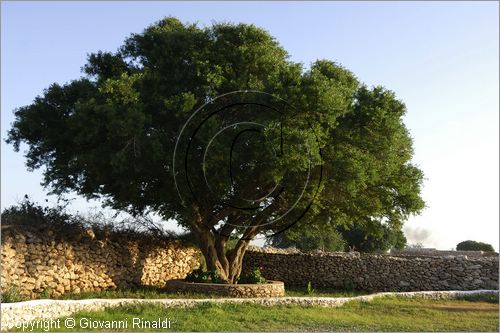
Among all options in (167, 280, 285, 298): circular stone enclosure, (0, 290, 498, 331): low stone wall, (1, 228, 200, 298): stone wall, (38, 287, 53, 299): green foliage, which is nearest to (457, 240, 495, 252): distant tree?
(0, 290, 498, 331): low stone wall

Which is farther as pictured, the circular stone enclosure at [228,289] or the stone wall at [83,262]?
the circular stone enclosure at [228,289]

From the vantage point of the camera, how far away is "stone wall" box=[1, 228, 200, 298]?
695 inches

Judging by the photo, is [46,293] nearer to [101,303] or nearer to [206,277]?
[101,303]

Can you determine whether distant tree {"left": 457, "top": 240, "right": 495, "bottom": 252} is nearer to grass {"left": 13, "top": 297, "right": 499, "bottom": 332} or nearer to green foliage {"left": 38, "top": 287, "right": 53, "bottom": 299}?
grass {"left": 13, "top": 297, "right": 499, "bottom": 332}

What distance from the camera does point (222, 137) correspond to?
18516mm

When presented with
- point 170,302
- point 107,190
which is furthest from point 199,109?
point 170,302

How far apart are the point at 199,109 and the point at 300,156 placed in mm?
4094

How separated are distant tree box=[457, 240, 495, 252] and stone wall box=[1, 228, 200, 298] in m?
33.0

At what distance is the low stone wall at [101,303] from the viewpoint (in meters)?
12.7

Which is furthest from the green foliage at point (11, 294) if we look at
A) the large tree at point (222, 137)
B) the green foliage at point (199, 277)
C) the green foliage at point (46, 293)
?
the green foliage at point (199, 277)

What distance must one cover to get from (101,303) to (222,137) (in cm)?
626

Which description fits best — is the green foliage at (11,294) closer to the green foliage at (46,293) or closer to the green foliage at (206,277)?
the green foliage at (46,293)

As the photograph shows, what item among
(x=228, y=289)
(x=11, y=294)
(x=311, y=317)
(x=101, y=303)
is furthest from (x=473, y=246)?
(x=11, y=294)

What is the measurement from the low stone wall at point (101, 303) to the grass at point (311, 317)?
297mm
